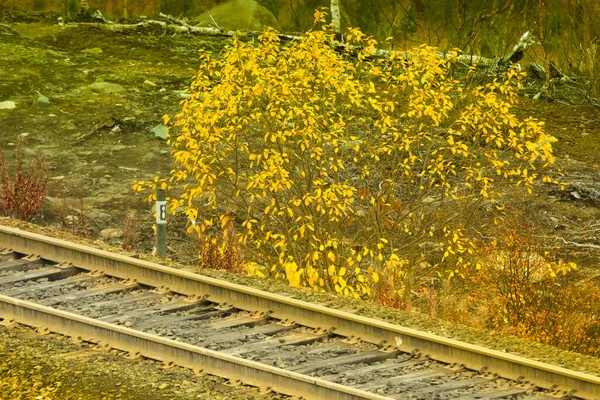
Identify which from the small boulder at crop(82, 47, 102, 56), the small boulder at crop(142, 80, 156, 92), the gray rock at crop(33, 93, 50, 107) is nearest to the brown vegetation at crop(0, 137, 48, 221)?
the gray rock at crop(33, 93, 50, 107)

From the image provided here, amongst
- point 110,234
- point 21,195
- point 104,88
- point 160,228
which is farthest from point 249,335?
point 104,88

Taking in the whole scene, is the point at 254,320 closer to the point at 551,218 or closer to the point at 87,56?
the point at 551,218

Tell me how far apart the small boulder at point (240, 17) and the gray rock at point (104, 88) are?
536cm

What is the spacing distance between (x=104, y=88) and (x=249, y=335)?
12394mm

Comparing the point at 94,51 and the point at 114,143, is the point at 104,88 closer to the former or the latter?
the point at 94,51

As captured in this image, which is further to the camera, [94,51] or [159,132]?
[94,51]

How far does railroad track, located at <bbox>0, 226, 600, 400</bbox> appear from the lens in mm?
7355

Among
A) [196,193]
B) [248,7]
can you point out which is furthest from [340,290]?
[248,7]

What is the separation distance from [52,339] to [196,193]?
2.69 m

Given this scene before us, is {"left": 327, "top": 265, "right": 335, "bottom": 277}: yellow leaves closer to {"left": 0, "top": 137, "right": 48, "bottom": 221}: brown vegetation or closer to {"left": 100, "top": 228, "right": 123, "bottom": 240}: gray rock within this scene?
{"left": 100, "top": 228, "right": 123, "bottom": 240}: gray rock

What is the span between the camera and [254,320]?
28.5 feet

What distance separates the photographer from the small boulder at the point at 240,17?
994 inches

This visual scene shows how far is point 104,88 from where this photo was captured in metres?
20.0

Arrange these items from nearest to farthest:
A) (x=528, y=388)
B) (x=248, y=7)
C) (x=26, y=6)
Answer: (x=528, y=388), (x=248, y=7), (x=26, y=6)
